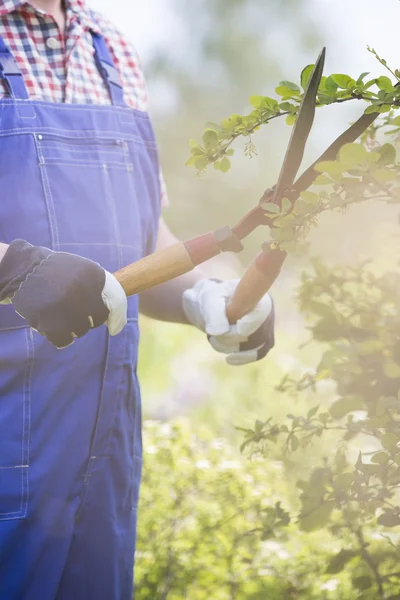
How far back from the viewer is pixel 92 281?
4.49 ft

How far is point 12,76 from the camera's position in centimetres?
167

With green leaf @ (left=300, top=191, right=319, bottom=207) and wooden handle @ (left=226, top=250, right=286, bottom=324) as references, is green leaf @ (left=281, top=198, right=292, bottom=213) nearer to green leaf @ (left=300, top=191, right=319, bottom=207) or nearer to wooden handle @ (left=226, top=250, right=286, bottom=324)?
green leaf @ (left=300, top=191, right=319, bottom=207)

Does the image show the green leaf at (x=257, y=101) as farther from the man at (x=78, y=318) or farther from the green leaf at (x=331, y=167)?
the man at (x=78, y=318)

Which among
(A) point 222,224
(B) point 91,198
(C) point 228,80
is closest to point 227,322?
(B) point 91,198

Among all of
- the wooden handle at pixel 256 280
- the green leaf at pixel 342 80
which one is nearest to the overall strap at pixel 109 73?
the wooden handle at pixel 256 280

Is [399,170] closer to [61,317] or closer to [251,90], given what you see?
[61,317]

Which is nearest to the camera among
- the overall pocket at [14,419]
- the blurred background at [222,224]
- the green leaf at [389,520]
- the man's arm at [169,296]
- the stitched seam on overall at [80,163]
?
the green leaf at [389,520]

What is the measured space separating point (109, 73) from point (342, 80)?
101 cm

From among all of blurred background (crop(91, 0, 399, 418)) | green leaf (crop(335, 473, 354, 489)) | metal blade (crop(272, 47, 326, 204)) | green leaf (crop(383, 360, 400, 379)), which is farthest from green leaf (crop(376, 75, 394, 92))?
blurred background (crop(91, 0, 399, 418))

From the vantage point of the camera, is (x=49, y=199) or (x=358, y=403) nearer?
(x=358, y=403)

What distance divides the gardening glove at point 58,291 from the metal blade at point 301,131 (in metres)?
0.35

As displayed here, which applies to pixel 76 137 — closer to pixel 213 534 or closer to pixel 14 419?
pixel 14 419

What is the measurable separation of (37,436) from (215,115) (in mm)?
5856

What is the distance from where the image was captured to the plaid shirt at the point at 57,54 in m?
1.77
